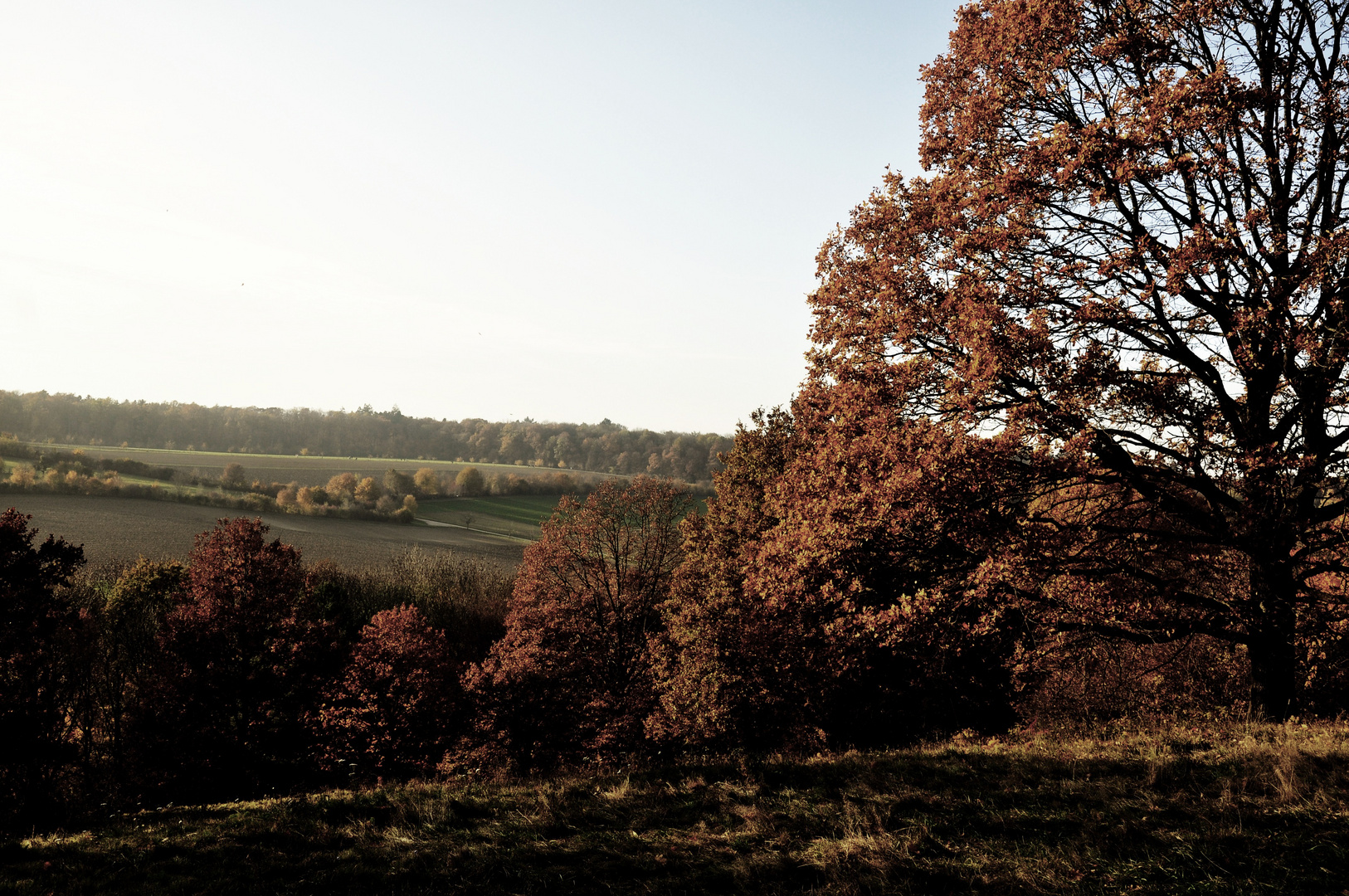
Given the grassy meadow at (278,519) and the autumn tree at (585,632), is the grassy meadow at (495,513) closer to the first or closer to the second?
the grassy meadow at (278,519)

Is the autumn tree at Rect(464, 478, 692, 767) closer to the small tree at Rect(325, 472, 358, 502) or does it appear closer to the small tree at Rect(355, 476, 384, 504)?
the small tree at Rect(355, 476, 384, 504)

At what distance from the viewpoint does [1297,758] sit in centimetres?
870

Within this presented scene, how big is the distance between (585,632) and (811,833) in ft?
82.1

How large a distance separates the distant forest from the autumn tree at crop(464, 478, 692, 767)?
37483mm

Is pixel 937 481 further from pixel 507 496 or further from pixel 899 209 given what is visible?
pixel 507 496

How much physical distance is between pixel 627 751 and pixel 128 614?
92.6 feet

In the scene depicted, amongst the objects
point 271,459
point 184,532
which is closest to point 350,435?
point 271,459

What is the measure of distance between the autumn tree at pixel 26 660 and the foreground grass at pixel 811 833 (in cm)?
1818

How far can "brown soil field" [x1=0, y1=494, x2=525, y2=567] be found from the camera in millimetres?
52469

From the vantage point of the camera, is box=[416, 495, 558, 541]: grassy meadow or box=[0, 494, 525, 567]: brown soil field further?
box=[416, 495, 558, 541]: grassy meadow

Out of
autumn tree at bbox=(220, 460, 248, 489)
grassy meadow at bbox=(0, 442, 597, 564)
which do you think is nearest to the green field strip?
grassy meadow at bbox=(0, 442, 597, 564)

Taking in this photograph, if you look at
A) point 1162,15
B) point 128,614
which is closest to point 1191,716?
point 1162,15

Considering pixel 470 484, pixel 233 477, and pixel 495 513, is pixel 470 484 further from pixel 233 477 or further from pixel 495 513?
pixel 233 477

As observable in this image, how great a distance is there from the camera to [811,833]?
7984 mm
